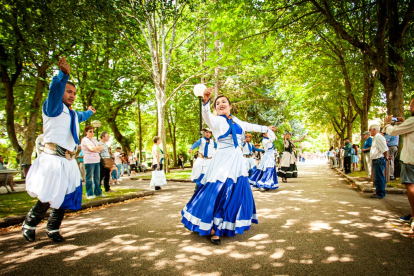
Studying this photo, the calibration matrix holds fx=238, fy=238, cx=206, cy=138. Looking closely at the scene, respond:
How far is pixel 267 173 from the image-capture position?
9.13m

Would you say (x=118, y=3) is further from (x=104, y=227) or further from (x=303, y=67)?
(x=303, y=67)

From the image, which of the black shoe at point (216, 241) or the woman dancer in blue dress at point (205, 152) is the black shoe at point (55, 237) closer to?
the black shoe at point (216, 241)

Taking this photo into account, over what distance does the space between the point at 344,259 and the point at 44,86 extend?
606 inches

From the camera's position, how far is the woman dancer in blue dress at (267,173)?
8836mm

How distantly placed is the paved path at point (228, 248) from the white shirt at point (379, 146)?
2.15 metres

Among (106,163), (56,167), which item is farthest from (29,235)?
(106,163)

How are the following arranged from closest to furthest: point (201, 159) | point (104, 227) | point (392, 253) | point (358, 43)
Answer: point (392, 253)
point (104, 227)
point (358, 43)
point (201, 159)

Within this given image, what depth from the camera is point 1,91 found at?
13.8 metres

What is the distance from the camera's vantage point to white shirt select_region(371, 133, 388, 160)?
6.65 metres

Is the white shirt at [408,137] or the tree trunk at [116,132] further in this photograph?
the tree trunk at [116,132]

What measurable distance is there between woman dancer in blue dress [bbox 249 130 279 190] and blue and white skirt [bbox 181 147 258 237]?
16.3ft

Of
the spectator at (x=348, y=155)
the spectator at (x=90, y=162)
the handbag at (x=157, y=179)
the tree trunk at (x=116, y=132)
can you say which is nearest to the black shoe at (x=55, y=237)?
the spectator at (x=90, y=162)

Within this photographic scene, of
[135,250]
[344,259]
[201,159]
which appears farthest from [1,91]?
[344,259]

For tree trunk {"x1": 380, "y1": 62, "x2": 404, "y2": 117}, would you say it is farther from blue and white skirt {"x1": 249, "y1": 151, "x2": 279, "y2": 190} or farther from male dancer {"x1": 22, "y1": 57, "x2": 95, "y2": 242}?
male dancer {"x1": 22, "y1": 57, "x2": 95, "y2": 242}
